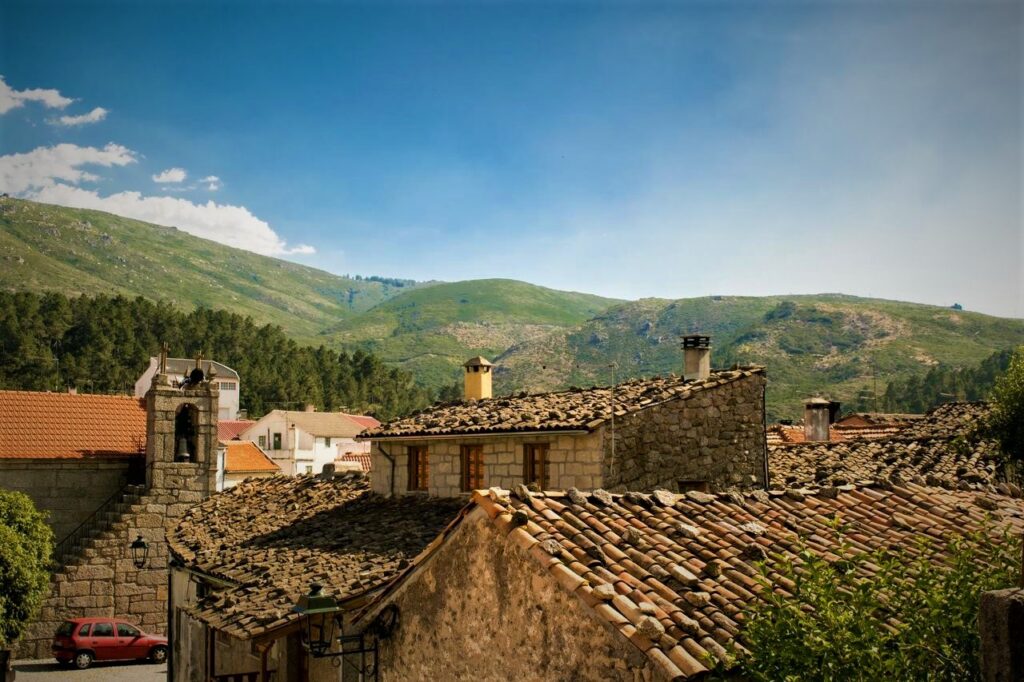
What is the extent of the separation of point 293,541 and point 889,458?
16.9 m

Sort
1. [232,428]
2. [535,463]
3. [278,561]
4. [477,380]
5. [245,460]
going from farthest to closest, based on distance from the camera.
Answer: [232,428], [245,460], [477,380], [535,463], [278,561]

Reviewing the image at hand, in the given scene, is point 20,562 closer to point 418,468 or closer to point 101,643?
point 101,643

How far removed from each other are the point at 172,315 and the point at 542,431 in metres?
106

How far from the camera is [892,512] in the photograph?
11.0 m

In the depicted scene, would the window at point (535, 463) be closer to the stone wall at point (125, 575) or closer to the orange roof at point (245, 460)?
the stone wall at point (125, 575)

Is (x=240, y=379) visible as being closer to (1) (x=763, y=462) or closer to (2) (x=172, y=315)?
(2) (x=172, y=315)

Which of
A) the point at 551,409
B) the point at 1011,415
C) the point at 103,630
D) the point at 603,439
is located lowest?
the point at 103,630

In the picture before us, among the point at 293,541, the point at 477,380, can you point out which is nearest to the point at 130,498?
the point at 477,380

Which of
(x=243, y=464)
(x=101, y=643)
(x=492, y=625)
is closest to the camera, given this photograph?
(x=492, y=625)

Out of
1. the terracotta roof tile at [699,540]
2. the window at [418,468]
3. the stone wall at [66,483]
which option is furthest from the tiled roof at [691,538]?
the stone wall at [66,483]

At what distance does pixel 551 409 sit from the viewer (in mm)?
20062

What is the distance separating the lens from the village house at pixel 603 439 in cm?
1828

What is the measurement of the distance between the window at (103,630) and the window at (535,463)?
17446mm

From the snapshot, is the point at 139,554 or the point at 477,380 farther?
the point at 139,554
